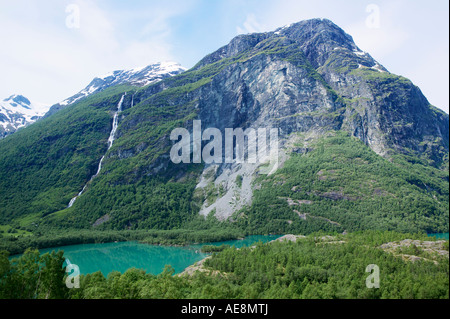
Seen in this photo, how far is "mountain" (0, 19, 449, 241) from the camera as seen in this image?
11850cm

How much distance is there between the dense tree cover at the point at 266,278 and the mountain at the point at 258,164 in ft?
193

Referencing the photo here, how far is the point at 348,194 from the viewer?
11919cm

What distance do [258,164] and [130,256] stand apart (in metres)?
84.8

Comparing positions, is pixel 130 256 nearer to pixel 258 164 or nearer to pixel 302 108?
pixel 258 164

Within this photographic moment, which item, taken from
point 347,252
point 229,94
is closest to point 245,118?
point 229,94

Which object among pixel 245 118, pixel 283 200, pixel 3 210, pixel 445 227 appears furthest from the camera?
pixel 245 118

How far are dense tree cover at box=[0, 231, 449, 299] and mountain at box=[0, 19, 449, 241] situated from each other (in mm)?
58757

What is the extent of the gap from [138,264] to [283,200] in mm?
69565

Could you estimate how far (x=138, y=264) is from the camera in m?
77.8

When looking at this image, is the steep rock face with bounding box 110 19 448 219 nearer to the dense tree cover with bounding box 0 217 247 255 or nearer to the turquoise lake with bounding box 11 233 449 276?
the dense tree cover with bounding box 0 217 247 255

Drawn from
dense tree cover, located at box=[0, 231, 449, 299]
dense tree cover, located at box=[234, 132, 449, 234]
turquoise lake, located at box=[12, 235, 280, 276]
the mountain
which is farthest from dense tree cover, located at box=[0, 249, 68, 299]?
dense tree cover, located at box=[234, 132, 449, 234]

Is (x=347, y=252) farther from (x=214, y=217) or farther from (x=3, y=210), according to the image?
(x=3, y=210)

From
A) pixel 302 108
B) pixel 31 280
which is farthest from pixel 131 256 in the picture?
pixel 302 108

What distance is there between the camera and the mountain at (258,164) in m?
118
